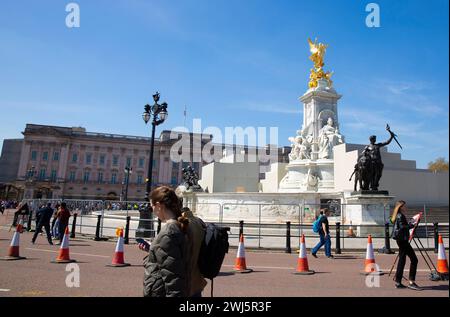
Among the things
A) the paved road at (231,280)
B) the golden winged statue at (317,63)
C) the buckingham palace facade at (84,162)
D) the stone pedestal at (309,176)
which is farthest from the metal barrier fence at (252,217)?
the buckingham palace facade at (84,162)

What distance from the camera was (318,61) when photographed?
3553 cm

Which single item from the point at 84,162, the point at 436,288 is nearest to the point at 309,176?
the point at 436,288

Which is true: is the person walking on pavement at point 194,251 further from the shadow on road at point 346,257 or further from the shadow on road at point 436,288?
the shadow on road at point 346,257

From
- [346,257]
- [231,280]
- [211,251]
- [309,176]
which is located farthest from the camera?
[309,176]

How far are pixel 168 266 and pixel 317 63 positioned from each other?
36320 millimetres

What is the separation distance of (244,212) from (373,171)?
934 cm

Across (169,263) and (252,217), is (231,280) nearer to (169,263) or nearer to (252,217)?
(169,263)

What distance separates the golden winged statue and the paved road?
27.1 m

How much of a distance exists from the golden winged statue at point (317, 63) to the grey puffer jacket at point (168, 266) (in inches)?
1328

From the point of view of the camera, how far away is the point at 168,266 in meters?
2.83

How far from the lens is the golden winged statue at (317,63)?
34.5 m

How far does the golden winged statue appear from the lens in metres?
34.5
